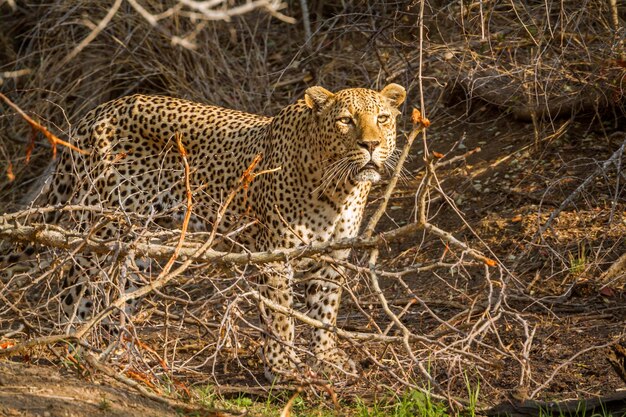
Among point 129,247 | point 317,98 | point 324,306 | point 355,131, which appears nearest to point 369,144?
point 355,131

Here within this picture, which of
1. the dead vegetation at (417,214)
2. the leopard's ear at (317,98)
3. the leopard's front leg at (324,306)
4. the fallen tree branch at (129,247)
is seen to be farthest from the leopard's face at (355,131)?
the fallen tree branch at (129,247)

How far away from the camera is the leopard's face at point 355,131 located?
6867mm

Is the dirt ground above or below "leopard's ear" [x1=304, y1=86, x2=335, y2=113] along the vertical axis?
below

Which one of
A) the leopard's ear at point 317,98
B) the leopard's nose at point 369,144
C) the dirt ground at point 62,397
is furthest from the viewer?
the leopard's ear at point 317,98

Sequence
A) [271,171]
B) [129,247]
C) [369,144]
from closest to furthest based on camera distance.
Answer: [129,247], [271,171], [369,144]

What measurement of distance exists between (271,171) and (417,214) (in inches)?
64.9

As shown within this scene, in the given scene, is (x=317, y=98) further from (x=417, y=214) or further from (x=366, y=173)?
(x=417, y=214)

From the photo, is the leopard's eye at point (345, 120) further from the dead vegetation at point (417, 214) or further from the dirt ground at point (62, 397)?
the dirt ground at point (62, 397)

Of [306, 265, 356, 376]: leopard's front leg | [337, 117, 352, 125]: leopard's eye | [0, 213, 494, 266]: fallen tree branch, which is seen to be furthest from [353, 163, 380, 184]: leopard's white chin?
[0, 213, 494, 266]: fallen tree branch

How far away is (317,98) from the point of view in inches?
285

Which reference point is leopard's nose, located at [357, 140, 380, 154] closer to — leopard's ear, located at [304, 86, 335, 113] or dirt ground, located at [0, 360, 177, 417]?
leopard's ear, located at [304, 86, 335, 113]

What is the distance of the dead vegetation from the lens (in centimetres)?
574

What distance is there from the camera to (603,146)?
9523mm

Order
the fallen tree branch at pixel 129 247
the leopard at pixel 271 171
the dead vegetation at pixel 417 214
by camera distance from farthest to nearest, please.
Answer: the leopard at pixel 271 171
the dead vegetation at pixel 417 214
the fallen tree branch at pixel 129 247
